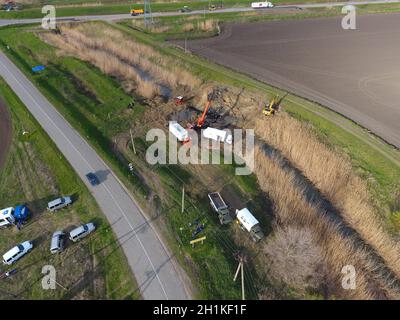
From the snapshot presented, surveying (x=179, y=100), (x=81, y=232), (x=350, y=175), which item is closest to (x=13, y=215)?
(x=81, y=232)

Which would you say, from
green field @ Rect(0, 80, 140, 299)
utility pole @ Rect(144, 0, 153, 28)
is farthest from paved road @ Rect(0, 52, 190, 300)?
utility pole @ Rect(144, 0, 153, 28)

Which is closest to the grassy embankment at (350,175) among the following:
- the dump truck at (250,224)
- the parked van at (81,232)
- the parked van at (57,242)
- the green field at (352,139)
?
the green field at (352,139)

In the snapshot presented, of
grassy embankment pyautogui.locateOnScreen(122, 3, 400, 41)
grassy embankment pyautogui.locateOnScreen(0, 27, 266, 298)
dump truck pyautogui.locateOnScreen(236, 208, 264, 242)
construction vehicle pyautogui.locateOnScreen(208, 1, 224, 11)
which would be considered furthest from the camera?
construction vehicle pyautogui.locateOnScreen(208, 1, 224, 11)

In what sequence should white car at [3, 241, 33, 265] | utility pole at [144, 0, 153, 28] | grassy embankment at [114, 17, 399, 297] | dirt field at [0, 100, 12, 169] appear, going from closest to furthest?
1. white car at [3, 241, 33, 265]
2. grassy embankment at [114, 17, 399, 297]
3. dirt field at [0, 100, 12, 169]
4. utility pole at [144, 0, 153, 28]

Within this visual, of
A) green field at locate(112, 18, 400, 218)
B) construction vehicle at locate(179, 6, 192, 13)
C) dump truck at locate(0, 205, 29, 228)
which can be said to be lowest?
dump truck at locate(0, 205, 29, 228)

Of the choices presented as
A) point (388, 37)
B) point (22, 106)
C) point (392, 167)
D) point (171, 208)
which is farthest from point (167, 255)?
point (388, 37)

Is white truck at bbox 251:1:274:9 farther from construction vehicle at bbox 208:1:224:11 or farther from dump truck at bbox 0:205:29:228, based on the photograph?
dump truck at bbox 0:205:29:228
